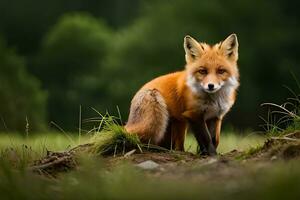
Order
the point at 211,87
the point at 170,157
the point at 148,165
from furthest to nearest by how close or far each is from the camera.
→ the point at 211,87 < the point at 170,157 < the point at 148,165

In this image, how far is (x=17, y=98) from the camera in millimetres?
18125

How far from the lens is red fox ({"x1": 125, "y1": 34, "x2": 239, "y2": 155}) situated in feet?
28.2

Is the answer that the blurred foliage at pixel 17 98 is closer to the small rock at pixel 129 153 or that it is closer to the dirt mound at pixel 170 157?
the small rock at pixel 129 153

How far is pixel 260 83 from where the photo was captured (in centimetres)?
4078

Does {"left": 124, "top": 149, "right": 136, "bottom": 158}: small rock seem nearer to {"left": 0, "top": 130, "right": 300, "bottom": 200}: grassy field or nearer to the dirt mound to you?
the dirt mound

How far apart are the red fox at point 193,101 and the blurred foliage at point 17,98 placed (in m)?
6.13

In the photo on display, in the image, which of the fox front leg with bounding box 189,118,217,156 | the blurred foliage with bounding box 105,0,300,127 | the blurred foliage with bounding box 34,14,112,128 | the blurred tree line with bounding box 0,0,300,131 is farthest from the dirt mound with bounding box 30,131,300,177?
the blurred foliage with bounding box 34,14,112,128

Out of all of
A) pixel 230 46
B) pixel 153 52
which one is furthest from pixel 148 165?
pixel 153 52

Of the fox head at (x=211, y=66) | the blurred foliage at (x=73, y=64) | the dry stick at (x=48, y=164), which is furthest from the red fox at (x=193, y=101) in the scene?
the blurred foliage at (x=73, y=64)

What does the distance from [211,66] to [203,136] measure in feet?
2.66

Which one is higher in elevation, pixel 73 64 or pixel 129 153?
pixel 129 153

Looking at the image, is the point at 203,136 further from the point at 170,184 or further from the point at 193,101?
the point at 170,184

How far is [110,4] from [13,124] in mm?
48855

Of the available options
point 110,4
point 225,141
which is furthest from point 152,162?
point 110,4
